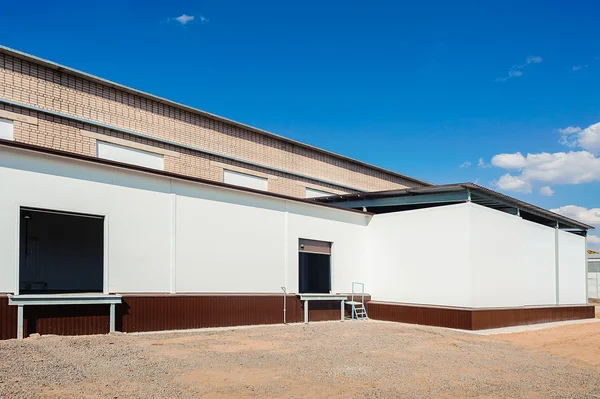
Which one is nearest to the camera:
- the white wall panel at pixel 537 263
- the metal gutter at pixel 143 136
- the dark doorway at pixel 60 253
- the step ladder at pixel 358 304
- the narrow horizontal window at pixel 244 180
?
the metal gutter at pixel 143 136

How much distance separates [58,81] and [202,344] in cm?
1037

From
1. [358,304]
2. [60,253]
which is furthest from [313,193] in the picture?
[60,253]

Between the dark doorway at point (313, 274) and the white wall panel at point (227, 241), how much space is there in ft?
17.0

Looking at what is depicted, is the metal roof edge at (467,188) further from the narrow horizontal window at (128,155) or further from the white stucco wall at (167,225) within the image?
the narrow horizontal window at (128,155)

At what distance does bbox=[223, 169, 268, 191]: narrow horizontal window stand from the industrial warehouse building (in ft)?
0.24

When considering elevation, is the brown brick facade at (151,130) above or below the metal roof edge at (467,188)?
above

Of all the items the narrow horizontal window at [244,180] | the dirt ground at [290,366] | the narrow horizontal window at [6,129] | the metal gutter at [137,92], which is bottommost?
the dirt ground at [290,366]

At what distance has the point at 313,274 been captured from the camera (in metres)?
22.4

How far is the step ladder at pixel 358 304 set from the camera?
18.6 metres

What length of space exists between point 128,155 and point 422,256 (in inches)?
411

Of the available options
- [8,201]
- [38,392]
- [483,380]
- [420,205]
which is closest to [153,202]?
[8,201]

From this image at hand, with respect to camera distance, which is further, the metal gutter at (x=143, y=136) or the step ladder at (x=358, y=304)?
the step ladder at (x=358, y=304)

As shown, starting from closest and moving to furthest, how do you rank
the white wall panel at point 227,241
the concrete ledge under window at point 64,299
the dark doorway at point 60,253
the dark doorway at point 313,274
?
the concrete ledge under window at point 64,299 < the white wall panel at point 227,241 < the dark doorway at point 60,253 < the dark doorway at point 313,274

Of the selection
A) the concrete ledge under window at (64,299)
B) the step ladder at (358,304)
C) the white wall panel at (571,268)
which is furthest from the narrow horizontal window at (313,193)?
the concrete ledge under window at (64,299)
